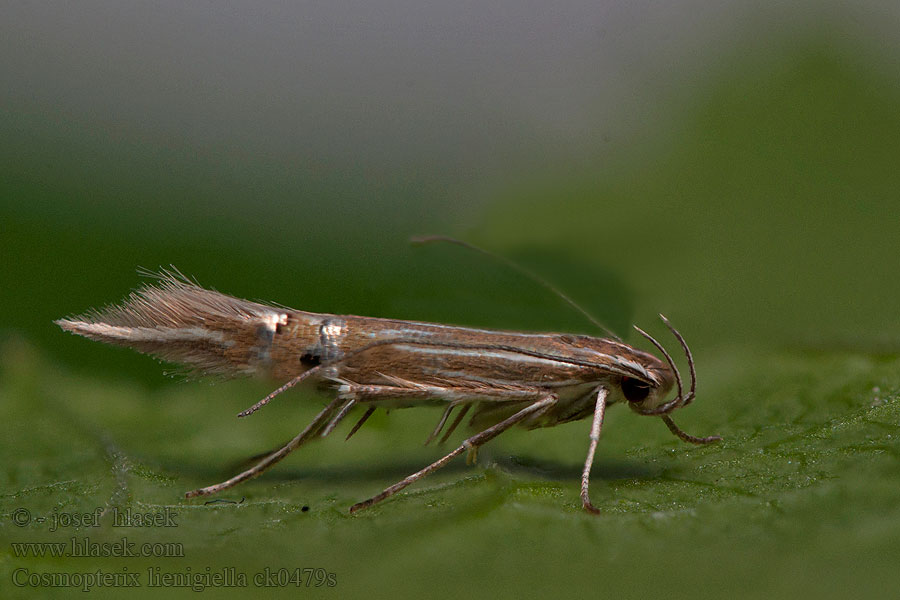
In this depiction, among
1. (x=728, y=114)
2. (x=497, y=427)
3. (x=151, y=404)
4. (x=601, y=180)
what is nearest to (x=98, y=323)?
(x=151, y=404)

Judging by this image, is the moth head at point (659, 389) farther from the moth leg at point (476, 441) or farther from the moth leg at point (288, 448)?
the moth leg at point (288, 448)

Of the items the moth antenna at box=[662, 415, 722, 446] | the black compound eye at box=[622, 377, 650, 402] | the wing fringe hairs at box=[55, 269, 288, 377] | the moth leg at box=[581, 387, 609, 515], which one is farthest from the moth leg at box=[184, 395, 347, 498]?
the moth antenna at box=[662, 415, 722, 446]

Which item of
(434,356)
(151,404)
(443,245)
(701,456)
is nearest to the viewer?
(701,456)

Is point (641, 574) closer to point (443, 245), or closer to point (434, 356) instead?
point (434, 356)

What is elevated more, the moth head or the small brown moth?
the moth head

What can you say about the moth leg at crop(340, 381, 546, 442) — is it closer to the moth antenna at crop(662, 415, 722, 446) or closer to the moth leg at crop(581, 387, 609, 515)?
the moth leg at crop(581, 387, 609, 515)

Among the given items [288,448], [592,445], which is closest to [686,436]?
[592,445]
